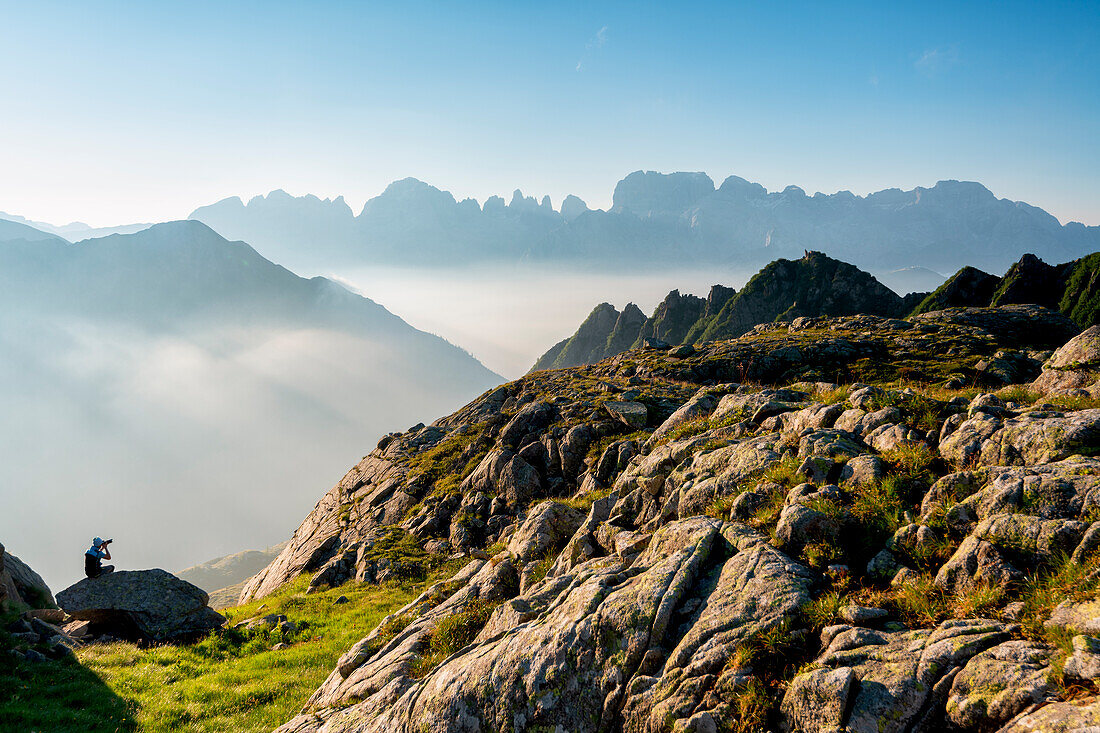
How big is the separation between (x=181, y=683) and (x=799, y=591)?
2354 cm

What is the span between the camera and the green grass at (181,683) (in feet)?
53.7

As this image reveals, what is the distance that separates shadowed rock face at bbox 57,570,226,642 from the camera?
85.3ft

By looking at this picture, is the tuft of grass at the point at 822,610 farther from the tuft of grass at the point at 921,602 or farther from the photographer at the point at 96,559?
the photographer at the point at 96,559

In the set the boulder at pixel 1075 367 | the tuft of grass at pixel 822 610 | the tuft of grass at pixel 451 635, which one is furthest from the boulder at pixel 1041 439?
the tuft of grass at pixel 451 635

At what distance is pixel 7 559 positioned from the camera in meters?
31.6

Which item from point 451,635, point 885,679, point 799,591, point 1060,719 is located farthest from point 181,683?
point 1060,719

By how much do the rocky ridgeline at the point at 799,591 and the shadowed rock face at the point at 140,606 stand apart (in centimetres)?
1616

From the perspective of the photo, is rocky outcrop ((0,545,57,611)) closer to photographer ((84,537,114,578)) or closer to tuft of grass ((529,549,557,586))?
photographer ((84,537,114,578))

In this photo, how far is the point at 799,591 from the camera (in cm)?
1036

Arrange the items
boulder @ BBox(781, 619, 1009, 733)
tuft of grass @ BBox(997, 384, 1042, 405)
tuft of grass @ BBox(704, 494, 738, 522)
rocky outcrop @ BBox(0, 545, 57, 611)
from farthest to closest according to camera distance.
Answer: rocky outcrop @ BBox(0, 545, 57, 611) → tuft of grass @ BBox(997, 384, 1042, 405) → tuft of grass @ BBox(704, 494, 738, 522) → boulder @ BBox(781, 619, 1009, 733)

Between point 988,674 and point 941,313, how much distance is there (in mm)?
170330

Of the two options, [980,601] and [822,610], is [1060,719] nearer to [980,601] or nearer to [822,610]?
[980,601]

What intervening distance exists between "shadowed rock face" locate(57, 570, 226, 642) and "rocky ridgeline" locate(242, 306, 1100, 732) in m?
16.2

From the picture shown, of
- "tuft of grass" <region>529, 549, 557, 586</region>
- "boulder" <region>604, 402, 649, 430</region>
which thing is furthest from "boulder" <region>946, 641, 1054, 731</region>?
"boulder" <region>604, 402, 649, 430</region>
